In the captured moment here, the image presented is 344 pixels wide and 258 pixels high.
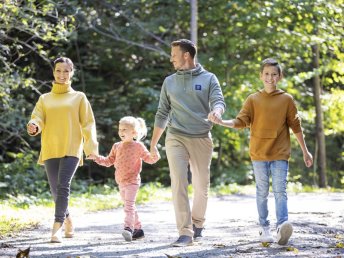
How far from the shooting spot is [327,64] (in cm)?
1900

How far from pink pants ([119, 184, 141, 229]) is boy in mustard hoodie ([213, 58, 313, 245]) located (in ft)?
4.61

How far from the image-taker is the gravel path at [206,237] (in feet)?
19.7

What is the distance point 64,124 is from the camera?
24.0 ft

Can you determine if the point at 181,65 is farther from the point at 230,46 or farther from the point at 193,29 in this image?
the point at 230,46

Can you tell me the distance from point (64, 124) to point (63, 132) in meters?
0.09

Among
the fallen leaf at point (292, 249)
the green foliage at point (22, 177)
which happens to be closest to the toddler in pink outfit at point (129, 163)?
the fallen leaf at point (292, 249)

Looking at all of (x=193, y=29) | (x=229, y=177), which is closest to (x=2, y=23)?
(x=193, y=29)

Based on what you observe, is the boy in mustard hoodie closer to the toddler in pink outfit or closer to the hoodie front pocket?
the hoodie front pocket

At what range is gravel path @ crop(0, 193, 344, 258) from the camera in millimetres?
6020

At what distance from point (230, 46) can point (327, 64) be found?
2.81 m

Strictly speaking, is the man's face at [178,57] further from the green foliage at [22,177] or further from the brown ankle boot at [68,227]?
the green foliage at [22,177]

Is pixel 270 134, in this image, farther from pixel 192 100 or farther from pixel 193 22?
pixel 193 22

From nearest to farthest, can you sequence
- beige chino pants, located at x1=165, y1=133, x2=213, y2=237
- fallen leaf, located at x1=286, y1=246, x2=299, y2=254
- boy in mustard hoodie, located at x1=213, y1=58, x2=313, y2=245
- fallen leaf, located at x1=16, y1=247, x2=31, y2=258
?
1. fallen leaf, located at x1=16, y1=247, x2=31, y2=258
2. fallen leaf, located at x1=286, y1=246, x2=299, y2=254
3. boy in mustard hoodie, located at x1=213, y1=58, x2=313, y2=245
4. beige chino pants, located at x1=165, y1=133, x2=213, y2=237

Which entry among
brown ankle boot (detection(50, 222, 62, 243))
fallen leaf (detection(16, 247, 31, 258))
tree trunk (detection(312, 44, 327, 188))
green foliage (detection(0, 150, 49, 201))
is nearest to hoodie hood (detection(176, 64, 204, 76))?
brown ankle boot (detection(50, 222, 62, 243))
